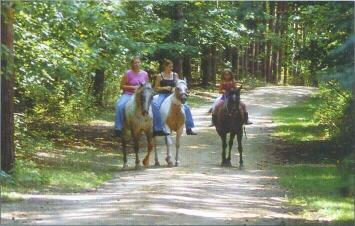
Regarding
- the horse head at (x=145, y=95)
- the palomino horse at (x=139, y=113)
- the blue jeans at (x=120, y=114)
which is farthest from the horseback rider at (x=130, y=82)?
the horse head at (x=145, y=95)

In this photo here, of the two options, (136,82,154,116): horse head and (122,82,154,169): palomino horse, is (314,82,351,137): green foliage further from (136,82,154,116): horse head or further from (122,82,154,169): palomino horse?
(136,82,154,116): horse head

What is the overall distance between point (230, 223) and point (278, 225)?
2.27 feet

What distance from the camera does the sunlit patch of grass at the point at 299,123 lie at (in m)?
22.4

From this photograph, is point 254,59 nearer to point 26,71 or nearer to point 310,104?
point 310,104

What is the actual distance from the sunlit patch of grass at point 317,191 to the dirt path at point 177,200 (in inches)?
13.7

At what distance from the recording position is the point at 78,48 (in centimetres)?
1461

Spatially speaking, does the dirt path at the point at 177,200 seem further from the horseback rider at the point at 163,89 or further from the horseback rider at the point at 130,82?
the horseback rider at the point at 130,82

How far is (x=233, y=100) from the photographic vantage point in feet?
53.9

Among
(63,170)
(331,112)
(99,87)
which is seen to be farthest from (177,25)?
(63,170)

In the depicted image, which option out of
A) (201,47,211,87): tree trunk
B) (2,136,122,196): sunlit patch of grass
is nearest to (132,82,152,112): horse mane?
(2,136,122,196): sunlit patch of grass

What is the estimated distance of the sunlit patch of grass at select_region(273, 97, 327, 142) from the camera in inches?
883

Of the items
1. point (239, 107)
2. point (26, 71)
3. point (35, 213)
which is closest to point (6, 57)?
point (35, 213)

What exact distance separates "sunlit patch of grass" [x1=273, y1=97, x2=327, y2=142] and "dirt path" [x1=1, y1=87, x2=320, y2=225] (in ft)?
13.5

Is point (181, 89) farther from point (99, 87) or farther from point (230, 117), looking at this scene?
point (99, 87)
